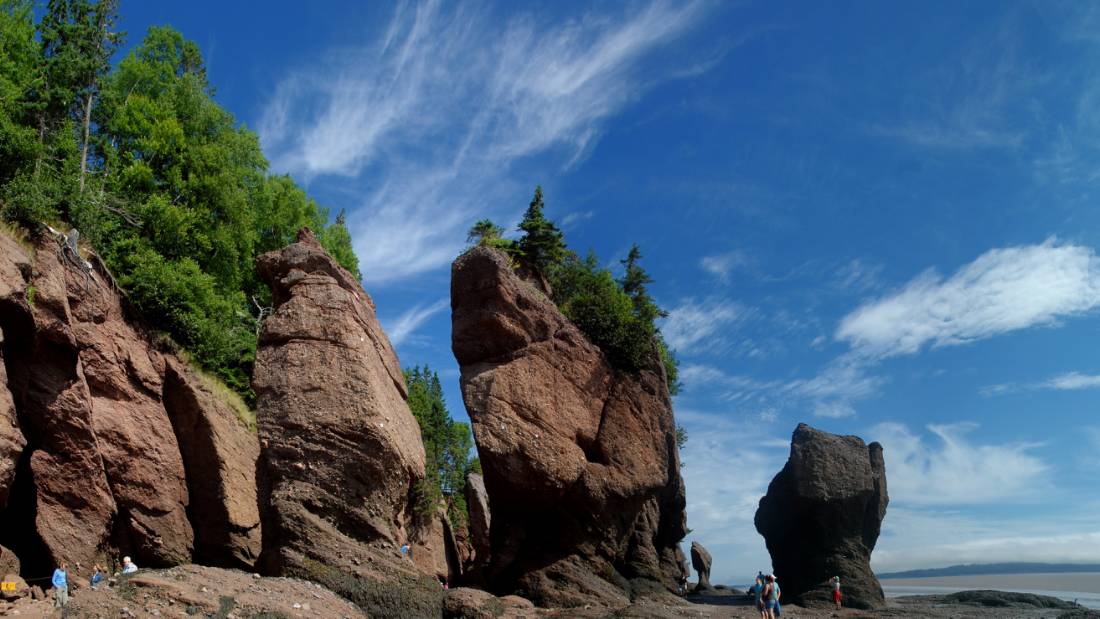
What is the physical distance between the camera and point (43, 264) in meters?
17.9

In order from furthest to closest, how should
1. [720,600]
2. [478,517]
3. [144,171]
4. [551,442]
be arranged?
[478,517]
[720,600]
[144,171]
[551,442]

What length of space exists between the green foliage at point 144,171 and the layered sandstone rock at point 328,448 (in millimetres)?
6080

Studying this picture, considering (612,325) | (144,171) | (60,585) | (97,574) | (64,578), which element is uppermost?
(144,171)

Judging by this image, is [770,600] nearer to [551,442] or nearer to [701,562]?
[551,442]

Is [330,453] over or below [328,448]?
below

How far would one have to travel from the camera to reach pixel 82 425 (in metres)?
18.3

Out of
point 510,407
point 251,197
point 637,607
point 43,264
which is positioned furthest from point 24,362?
point 251,197

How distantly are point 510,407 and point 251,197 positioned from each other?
20325 mm

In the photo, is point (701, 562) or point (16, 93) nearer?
point (16, 93)

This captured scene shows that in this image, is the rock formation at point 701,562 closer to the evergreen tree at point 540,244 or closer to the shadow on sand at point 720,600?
the shadow on sand at point 720,600

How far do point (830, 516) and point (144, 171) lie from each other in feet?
103

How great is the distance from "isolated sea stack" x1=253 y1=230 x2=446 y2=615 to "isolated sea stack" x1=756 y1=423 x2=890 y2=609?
66.8 feet

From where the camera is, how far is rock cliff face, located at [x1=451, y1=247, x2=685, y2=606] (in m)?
22.8

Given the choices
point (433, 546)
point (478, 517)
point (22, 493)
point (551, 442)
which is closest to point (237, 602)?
point (22, 493)
